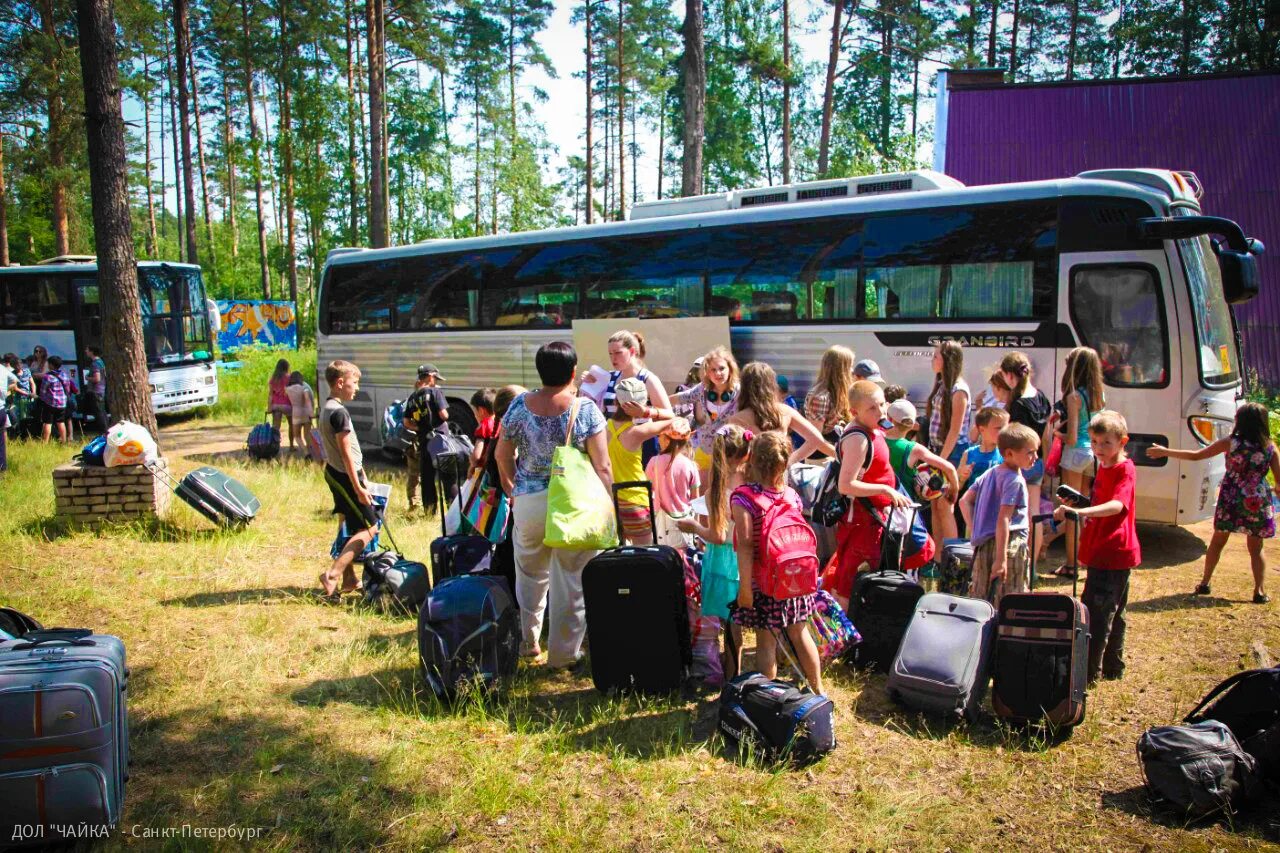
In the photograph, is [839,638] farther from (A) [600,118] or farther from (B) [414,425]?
(A) [600,118]

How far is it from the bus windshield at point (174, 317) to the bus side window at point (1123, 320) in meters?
17.8

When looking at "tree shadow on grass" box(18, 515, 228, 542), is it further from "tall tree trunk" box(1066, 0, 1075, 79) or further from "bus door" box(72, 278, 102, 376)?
"tall tree trunk" box(1066, 0, 1075, 79)

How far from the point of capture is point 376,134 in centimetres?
2030

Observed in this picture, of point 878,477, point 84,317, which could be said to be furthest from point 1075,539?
point 84,317

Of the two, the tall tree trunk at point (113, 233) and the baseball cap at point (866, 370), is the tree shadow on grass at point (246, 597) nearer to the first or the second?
the tall tree trunk at point (113, 233)

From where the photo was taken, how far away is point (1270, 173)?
1862 cm

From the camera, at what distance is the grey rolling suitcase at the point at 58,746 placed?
342cm

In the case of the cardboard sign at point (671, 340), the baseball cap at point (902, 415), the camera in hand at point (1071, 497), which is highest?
the cardboard sign at point (671, 340)

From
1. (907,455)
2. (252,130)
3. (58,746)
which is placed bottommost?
(58,746)

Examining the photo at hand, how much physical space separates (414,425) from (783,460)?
580cm

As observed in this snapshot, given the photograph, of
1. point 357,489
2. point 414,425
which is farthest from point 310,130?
point 357,489

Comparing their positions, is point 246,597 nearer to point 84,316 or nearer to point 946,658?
point 946,658

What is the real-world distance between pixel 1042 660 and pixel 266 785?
12.3 ft

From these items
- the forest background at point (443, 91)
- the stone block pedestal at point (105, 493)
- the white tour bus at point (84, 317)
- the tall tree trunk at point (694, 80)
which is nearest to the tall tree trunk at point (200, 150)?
the forest background at point (443, 91)
